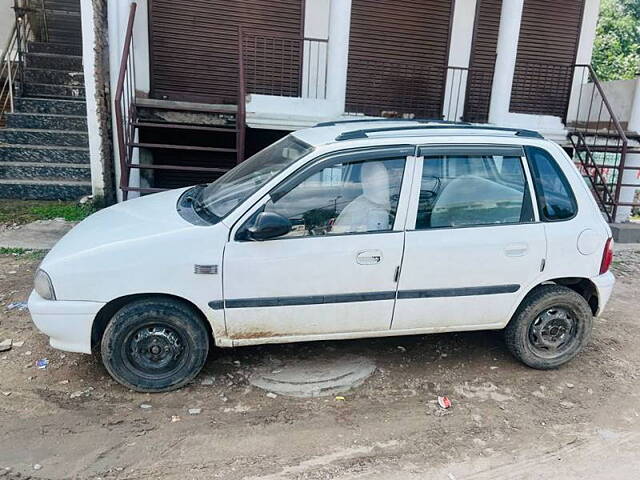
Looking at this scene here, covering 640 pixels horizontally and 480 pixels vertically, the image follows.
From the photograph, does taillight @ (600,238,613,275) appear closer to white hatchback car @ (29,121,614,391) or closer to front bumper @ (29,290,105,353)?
white hatchback car @ (29,121,614,391)

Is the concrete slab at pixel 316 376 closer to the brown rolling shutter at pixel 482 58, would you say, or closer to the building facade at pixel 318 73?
the building facade at pixel 318 73

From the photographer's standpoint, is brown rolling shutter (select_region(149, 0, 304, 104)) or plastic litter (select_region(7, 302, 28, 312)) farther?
brown rolling shutter (select_region(149, 0, 304, 104))

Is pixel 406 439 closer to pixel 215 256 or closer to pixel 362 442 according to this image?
pixel 362 442

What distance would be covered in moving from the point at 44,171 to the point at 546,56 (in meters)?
9.07

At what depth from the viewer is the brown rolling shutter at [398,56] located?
9.09m

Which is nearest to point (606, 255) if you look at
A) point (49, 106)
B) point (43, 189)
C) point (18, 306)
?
point (18, 306)

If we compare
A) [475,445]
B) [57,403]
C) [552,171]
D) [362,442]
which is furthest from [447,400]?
[57,403]

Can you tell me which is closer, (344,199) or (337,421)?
(337,421)

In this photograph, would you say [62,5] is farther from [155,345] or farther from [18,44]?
[155,345]

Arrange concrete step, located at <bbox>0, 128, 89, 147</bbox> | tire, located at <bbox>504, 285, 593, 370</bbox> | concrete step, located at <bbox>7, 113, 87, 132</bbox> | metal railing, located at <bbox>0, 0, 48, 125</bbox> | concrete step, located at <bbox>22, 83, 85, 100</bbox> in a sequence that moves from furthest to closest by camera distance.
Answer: concrete step, located at <bbox>22, 83, 85, 100</bbox>, metal railing, located at <bbox>0, 0, 48, 125</bbox>, concrete step, located at <bbox>7, 113, 87, 132</bbox>, concrete step, located at <bbox>0, 128, 89, 147</bbox>, tire, located at <bbox>504, 285, 593, 370</bbox>

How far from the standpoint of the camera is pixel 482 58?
965 centimetres

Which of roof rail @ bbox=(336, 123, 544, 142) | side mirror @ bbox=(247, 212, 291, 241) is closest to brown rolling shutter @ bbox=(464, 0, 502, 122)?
roof rail @ bbox=(336, 123, 544, 142)

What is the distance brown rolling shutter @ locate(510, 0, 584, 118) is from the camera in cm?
956

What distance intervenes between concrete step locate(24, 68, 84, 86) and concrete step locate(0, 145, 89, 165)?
1.71m
